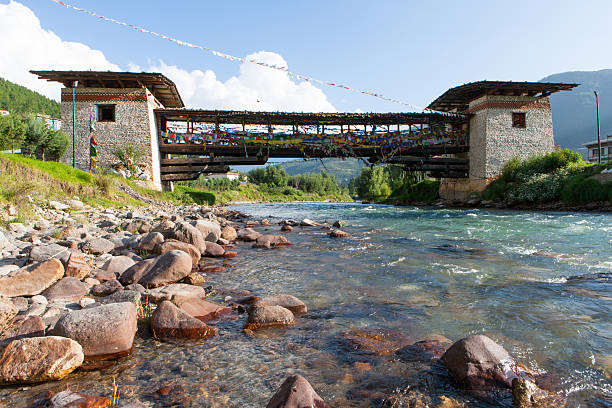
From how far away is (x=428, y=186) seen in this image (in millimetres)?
35125

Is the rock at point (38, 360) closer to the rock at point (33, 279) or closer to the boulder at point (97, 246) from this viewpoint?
the rock at point (33, 279)

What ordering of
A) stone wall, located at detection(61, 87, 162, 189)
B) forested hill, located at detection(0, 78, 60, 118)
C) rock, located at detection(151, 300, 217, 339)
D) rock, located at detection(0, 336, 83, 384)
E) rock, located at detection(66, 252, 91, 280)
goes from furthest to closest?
forested hill, located at detection(0, 78, 60, 118) < stone wall, located at detection(61, 87, 162, 189) < rock, located at detection(66, 252, 91, 280) < rock, located at detection(151, 300, 217, 339) < rock, located at detection(0, 336, 83, 384)

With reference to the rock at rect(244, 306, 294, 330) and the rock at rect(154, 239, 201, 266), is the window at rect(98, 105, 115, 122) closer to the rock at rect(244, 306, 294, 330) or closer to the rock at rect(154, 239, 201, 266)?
the rock at rect(154, 239, 201, 266)

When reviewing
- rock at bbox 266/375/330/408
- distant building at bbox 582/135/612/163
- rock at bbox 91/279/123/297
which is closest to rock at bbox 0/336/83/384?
rock at bbox 266/375/330/408

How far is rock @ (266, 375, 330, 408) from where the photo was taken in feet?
6.42

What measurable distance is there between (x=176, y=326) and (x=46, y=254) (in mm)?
2901

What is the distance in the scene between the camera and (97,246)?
6.16m

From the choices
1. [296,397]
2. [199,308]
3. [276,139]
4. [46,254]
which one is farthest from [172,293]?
[276,139]

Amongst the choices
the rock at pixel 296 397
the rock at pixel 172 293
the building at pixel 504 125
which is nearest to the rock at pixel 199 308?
the rock at pixel 172 293

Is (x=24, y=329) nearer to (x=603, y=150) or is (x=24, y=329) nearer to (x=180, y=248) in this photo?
(x=180, y=248)

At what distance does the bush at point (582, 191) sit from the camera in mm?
17848

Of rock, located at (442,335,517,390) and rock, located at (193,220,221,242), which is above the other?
rock, located at (193,220,221,242)

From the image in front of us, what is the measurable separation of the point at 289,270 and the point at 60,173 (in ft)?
40.0

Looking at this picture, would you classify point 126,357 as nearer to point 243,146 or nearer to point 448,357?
point 448,357
